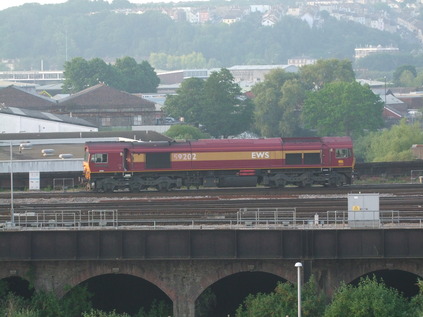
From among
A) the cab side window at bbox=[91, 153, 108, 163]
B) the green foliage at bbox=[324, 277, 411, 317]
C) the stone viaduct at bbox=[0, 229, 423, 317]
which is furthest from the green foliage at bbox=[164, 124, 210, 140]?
the green foliage at bbox=[324, 277, 411, 317]

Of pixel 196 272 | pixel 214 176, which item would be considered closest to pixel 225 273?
pixel 196 272

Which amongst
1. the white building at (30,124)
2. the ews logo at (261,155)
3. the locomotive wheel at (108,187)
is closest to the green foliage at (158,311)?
the locomotive wheel at (108,187)

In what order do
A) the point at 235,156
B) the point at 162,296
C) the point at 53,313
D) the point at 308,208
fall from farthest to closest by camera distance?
the point at 235,156, the point at 308,208, the point at 162,296, the point at 53,313

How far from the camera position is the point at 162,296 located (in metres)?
66.3

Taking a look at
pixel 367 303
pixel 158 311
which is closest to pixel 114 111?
pixel 158 311

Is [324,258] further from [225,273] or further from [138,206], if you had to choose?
[138,206]

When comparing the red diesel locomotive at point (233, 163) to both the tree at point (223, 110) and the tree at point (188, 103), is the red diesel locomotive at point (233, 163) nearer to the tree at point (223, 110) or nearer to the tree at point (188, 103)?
the tree at point (223, 110)

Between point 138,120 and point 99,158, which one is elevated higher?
point 138,120

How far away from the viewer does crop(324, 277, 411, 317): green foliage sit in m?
55.2

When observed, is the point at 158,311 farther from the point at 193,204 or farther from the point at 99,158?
the point at 99,158

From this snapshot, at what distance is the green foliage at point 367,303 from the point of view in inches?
2173

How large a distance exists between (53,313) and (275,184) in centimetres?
3058

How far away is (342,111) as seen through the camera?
171125mm

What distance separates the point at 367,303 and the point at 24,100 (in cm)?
13715
